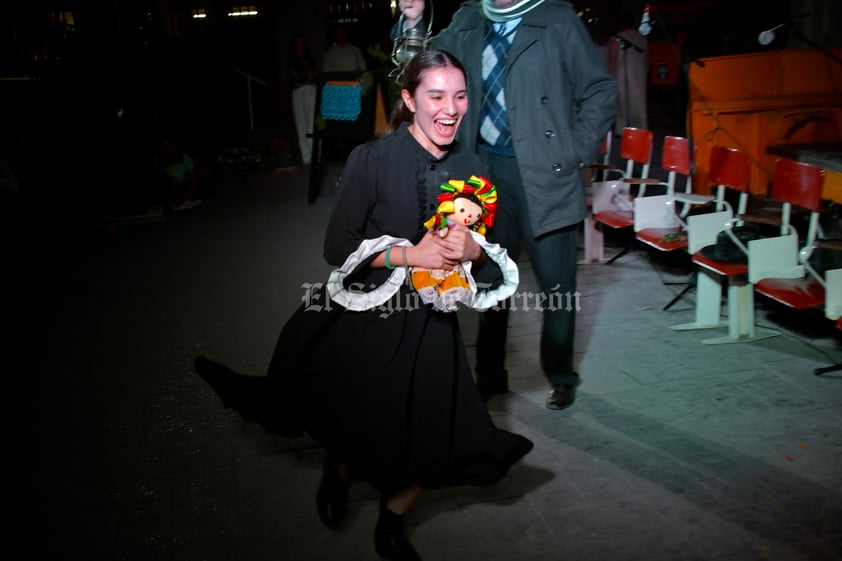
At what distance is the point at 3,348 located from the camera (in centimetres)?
568

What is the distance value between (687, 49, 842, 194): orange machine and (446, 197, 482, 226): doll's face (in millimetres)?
5227

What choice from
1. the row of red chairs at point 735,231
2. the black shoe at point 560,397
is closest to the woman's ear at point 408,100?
the black shoe at point 560,397

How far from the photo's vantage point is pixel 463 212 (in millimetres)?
2879

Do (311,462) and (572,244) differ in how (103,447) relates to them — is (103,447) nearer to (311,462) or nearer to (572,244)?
(311,462)

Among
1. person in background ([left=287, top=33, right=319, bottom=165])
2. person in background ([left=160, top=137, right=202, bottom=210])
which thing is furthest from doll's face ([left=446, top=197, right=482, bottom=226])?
person in background ([left=287, top=33, right=319, bottom=165])

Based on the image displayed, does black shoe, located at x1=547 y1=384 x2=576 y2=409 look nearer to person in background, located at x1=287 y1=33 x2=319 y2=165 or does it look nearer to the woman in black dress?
the woman in black dress

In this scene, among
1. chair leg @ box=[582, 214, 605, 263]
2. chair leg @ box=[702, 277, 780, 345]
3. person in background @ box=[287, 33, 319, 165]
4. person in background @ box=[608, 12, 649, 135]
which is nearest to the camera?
chair leg @ box=[702, 277, 780, 345]

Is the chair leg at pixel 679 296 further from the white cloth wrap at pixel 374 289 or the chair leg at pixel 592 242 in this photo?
the white cloth wrap at pixel 374 289

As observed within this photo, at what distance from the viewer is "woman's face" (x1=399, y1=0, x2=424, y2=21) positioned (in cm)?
441

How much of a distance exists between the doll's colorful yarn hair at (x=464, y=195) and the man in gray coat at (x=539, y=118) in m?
1.04

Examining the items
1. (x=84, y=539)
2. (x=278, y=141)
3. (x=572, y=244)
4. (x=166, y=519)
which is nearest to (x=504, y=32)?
(x=572, y=244)

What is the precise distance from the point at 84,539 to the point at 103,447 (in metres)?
0.81

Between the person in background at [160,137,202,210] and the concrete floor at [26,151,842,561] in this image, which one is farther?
the person in background at [160,137,202,210]

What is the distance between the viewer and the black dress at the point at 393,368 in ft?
9.80
